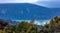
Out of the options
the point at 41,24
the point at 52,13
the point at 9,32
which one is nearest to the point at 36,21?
the point at 41,24

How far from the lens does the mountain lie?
1.49m

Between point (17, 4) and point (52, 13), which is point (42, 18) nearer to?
point (52, 13)

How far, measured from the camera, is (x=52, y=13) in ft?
4.91

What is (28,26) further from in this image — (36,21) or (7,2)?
(7,2)

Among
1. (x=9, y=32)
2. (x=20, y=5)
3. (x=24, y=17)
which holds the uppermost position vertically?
(x=20, y=5)

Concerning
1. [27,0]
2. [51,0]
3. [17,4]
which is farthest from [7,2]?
[51,0]

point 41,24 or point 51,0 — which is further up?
point 51,0

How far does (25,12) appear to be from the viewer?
149 centimetres

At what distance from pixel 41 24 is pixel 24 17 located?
20 cm

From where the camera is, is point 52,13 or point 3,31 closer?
point 3,31

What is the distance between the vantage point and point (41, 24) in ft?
4.74

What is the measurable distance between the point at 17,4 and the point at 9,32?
31 centimetres

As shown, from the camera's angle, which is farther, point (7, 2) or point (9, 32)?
point (7, 2)

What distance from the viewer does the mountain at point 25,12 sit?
4.89 feet
